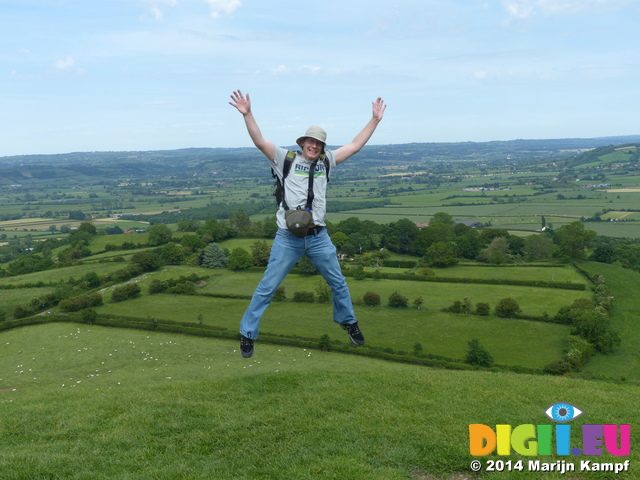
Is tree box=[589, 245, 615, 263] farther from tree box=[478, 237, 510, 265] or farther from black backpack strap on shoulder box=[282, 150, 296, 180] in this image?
black backpack strap on shoulder box=[282, 150, 296, 180]

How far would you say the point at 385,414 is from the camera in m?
9.87

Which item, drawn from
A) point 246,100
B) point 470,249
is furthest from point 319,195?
point 470,249

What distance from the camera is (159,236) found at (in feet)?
288

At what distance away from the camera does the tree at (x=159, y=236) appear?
8699 cm

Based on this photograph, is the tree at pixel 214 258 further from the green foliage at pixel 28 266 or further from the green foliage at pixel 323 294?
the green foliage at pixel 28 266

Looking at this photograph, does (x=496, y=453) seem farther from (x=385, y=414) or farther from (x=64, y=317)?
(x=64, y=317)

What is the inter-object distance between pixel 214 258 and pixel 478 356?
152 ft

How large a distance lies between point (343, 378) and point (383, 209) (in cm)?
12626

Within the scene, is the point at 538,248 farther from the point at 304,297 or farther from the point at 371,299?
the point at 304,297

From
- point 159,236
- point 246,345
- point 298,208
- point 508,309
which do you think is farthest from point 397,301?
point 159,236

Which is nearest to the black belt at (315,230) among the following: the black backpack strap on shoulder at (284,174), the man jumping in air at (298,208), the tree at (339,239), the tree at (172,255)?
the man jumping in air at (298,208)

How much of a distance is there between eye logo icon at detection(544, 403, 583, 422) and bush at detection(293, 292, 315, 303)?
4248 centimetres

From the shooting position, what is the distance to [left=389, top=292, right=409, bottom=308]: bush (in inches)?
1972

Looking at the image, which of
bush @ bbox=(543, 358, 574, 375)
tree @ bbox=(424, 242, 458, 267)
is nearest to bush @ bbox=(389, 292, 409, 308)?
bush @ bbox=(543, 358, 574, 375)
